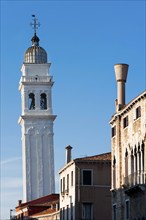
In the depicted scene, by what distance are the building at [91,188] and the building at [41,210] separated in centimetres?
872

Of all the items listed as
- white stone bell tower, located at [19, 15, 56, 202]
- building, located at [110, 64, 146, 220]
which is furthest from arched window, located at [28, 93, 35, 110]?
building, located at [110, 64, 146, 220]

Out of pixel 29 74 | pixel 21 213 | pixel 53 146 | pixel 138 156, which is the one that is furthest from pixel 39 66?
pixel 138 156

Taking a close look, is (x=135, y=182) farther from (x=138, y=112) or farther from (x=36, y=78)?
(x=36, y=78)

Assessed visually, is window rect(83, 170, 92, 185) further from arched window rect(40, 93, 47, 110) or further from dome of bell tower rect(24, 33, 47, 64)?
dome of bell tower rect(24, 33, 47, 64)

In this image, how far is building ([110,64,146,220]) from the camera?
57.1 metres

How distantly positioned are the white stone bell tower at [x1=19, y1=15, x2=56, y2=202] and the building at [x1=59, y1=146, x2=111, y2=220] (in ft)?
191

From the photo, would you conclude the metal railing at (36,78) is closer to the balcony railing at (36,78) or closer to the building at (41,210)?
the balcony railing at (36,78)

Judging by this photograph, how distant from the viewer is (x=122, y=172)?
62.7 meters

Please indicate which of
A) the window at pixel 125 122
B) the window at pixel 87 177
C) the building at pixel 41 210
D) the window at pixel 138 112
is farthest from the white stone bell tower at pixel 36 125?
the window at pixel 138 112

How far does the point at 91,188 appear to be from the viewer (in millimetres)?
71938

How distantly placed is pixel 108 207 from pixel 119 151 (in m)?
8.98

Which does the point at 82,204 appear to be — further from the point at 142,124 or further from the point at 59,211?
the point at 142,124

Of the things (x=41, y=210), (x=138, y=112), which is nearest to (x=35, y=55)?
(x=41, y=210)

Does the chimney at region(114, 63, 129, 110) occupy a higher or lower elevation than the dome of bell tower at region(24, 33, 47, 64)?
lower
